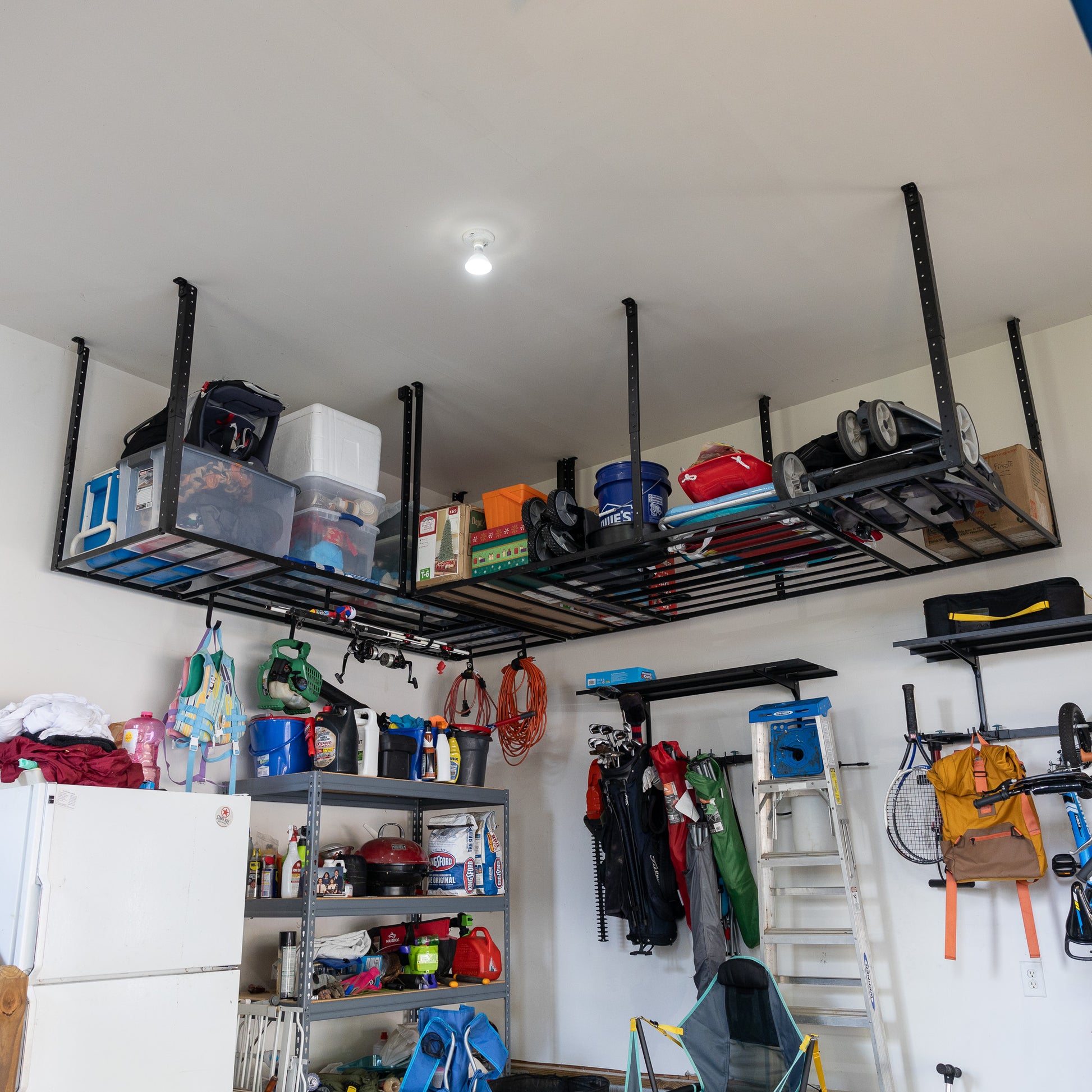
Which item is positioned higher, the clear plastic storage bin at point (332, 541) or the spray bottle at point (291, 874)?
the clear plastic storage bin at point (332, 541)

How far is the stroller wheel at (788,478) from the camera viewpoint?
10.7 ft

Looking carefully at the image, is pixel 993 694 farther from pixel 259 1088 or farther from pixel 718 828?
pixel 259 1088

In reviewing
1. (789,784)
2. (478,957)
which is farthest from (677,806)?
(478,957)

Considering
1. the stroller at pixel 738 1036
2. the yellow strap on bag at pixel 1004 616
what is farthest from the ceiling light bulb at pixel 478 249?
the stroller at pixel 738 1036

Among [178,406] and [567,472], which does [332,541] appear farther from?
[567,472]

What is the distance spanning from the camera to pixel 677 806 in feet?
14.2

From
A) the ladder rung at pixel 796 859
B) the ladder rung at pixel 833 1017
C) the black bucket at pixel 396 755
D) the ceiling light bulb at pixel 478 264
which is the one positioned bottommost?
the ladder rung at pixel 833 1017

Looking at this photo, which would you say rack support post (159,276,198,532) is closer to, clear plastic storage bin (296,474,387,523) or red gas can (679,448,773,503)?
clear plastic storage bin (296,474,387,523)

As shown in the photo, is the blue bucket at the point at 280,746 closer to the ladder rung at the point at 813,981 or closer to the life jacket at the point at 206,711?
the life jacket at the point at 206,711

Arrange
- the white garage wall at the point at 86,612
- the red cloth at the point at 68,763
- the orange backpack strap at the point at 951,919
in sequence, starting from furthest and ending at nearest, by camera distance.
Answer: the white garage wall at the point at 86,612 → the orange backpack strap at the point at 951,919 → the red cloth at the point at 68,763

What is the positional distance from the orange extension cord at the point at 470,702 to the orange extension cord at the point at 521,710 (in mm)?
101

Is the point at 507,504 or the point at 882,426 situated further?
the point at 507,504

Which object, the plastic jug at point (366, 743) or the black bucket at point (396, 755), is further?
the black bucket at point (396, 755)

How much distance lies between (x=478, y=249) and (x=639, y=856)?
272cm
